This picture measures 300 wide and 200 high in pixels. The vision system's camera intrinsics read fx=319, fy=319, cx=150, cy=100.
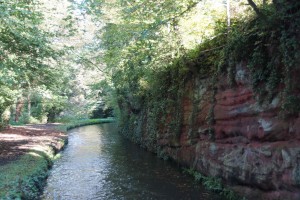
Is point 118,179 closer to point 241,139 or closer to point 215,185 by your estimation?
point 215,185

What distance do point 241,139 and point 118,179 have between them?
5076mm

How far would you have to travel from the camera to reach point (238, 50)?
9000 mm

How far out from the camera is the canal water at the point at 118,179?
10.0 metres

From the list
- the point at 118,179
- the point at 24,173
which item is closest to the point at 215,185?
the point at 118,179

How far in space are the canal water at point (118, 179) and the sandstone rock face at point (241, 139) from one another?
986 mm

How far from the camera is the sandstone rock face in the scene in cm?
739

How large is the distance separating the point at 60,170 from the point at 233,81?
8.49 meters

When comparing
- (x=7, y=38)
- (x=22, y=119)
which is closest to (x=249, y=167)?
(x=7, y=38)

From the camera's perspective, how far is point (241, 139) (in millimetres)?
9266

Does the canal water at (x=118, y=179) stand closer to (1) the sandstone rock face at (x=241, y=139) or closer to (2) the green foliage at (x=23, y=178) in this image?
(2) the green foliage at (x=23, y=178)

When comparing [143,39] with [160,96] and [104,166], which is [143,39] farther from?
[104,166]

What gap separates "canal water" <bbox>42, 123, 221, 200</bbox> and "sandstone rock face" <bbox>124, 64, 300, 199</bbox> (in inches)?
38.8

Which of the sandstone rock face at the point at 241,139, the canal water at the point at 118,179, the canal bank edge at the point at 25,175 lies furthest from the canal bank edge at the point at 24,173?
the sandstone rock face at the point at 241,139

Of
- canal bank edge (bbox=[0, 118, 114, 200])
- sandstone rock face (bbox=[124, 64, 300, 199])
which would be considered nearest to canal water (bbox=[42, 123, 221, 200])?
canal bank edge (bbox=[0, 118, 114, 200])
